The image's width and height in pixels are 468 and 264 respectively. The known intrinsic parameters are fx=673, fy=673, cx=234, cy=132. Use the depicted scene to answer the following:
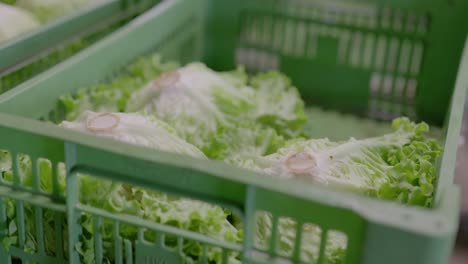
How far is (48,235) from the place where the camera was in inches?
46.0

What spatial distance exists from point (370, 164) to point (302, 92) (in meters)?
0.77

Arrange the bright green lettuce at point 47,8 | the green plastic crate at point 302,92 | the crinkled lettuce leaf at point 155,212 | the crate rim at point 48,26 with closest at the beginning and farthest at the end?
the green plastic crate at point 302,92
the crinkled lettuce leaf at point 155,212
the crate rim at point 48,26
the bright green lettuce at point 47,8

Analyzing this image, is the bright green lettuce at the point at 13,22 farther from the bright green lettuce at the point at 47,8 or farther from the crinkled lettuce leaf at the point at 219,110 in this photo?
the crinkled lettuce leaf at the point at 219,110

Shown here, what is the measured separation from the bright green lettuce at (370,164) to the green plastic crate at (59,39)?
49cm

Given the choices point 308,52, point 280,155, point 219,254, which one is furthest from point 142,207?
point 308,52

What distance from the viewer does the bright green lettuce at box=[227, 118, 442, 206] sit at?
1195 mm

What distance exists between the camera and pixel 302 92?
6.75ft

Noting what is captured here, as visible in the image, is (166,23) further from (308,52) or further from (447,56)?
(447,56)

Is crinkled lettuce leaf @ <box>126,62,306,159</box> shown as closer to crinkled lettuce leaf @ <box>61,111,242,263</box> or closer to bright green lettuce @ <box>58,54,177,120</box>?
bright green lettuce @ <box>58,54,177,120</box>

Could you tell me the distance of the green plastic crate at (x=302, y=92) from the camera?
2.86 ft

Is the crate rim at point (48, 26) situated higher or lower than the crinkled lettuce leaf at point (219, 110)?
higher

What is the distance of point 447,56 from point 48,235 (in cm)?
125

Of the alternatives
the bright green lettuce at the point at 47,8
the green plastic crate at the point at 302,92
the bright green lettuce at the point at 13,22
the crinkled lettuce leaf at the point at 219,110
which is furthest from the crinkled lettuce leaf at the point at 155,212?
the bright green lettuce at the point at 47,8

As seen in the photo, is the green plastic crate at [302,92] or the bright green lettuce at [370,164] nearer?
the green plastic crate at [302,92]
